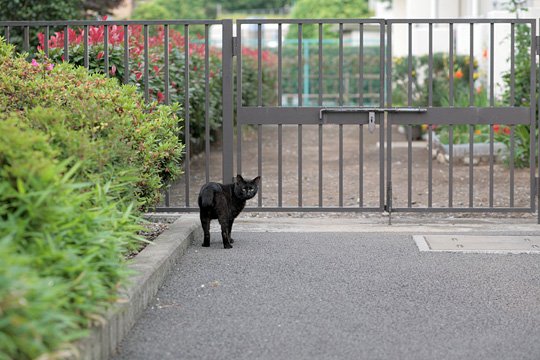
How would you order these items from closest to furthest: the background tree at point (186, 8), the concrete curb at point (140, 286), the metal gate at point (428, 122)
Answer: the concrete curb at point (140, 286) → the metal gate at point (428, 122) → the background tree at point (186, 8)

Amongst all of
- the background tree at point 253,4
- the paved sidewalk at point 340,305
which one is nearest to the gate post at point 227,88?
the paved sidewalk at point 340,305

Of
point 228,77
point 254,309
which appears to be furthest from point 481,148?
point 254,309

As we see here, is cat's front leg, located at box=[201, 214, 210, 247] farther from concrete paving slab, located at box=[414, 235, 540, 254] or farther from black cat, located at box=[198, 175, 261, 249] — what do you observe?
concrete paving slab, located at box=[414, 235, 540, 254]

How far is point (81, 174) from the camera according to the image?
593cm

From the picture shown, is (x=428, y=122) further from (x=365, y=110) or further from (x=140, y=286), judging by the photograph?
(x=140, y=286)

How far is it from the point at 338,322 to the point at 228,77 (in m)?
4.34

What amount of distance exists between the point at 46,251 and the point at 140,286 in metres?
1.37

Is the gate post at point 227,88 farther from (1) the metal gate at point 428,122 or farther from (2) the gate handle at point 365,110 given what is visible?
(2) the gate handle at point 365,110

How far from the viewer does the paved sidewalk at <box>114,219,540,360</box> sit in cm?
516

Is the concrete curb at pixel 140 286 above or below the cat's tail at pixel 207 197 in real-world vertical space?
below

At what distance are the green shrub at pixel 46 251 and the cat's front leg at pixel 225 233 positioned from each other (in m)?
2.69

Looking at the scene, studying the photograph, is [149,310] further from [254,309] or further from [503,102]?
[503,102]

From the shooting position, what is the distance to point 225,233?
7965 millimetres

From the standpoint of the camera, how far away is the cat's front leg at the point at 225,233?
7.92 m
